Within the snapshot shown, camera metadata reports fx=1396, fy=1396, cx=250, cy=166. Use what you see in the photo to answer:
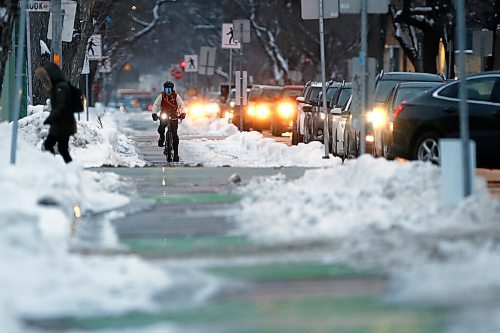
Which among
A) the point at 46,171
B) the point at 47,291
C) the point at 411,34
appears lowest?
the point at 47,291

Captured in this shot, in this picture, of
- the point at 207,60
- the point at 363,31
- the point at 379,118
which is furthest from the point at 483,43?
the point at 207,60

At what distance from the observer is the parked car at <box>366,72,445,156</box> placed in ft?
75.9

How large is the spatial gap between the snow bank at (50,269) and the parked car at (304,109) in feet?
65.4

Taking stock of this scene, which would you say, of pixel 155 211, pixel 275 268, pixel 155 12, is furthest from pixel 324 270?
pixel 155 12

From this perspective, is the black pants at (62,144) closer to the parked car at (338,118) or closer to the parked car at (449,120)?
the parked car at (449,120)

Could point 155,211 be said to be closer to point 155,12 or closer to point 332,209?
point 332,209

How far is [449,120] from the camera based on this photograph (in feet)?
62.7

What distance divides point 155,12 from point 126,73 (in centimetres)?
4731

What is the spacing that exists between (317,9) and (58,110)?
6.55 m

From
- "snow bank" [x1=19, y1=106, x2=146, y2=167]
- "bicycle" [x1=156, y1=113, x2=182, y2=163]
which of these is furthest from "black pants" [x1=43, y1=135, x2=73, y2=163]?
"bicycle" [x1=156, y1=113, x2=182, y2=163]

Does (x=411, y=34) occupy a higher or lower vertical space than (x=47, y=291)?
higher

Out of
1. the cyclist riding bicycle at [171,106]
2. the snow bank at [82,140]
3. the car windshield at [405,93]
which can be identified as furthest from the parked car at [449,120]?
the cyclist riding bicycle at [171,106]

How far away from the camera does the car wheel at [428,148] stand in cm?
1927

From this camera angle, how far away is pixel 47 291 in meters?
9.48
